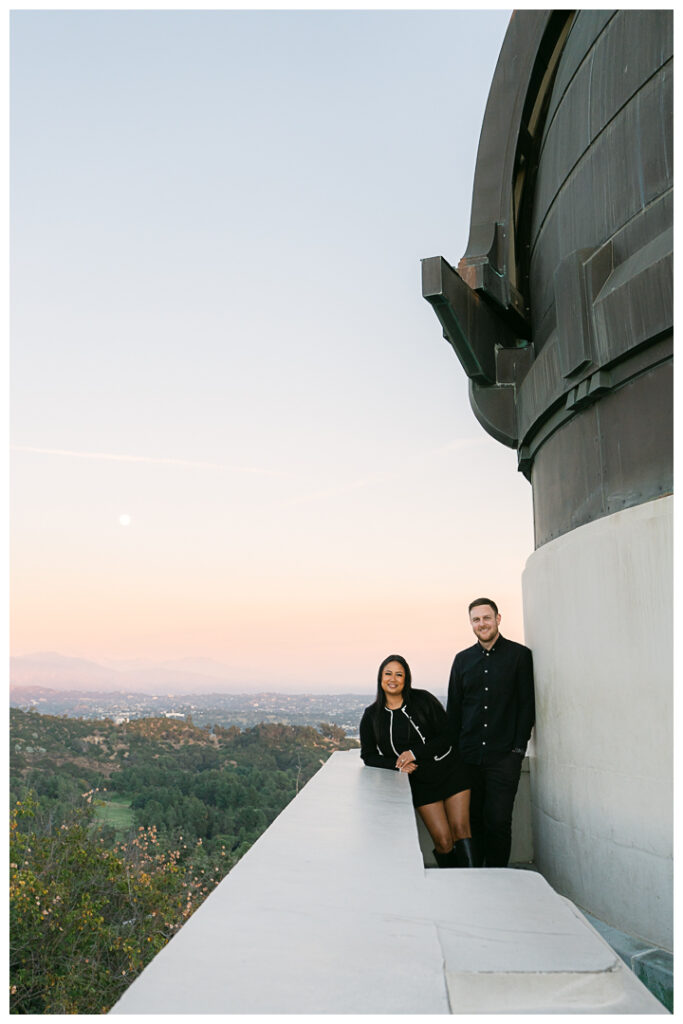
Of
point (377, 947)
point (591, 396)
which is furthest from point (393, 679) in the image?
point (377, 947)

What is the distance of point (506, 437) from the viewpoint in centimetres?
596

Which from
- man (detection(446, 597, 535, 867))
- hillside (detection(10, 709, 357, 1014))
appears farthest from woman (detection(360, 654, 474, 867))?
hillside (detection(10, 709, 357, 1014))

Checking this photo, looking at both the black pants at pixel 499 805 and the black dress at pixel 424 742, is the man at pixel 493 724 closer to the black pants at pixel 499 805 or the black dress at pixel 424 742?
the black pants at pixel 499 805

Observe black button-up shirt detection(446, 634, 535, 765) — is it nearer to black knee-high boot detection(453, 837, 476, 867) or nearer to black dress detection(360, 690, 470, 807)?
black dress detection(360, 690, 470, 807)

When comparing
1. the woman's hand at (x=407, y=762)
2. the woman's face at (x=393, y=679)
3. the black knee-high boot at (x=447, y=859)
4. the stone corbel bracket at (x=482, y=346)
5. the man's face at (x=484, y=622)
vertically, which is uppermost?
the stone corbel bracket at (x=482, y=346)

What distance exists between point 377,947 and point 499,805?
9.18ft

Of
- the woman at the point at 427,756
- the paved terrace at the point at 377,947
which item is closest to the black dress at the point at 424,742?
the woman at the point at 427,756

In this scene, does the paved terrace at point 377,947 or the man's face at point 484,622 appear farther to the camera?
the man's face at point 484,622

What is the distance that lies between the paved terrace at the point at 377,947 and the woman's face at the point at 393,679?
166 centimetres

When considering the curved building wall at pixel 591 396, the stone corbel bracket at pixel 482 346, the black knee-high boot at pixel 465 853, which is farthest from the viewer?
the stone corbel bracket at pixel 482 346

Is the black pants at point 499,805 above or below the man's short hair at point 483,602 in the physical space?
below

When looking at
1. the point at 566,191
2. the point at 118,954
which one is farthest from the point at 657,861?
the point at 118,954

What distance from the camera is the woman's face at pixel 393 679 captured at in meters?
4.89

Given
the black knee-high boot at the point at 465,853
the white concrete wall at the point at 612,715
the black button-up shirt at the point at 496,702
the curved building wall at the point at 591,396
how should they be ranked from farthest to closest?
the black button-up shirt at the point at 496,702 → the black knee-high boot at the point at 465,853 → the curved building wall at the point at 591,396 → the white concrete wall at the point at 612,715
